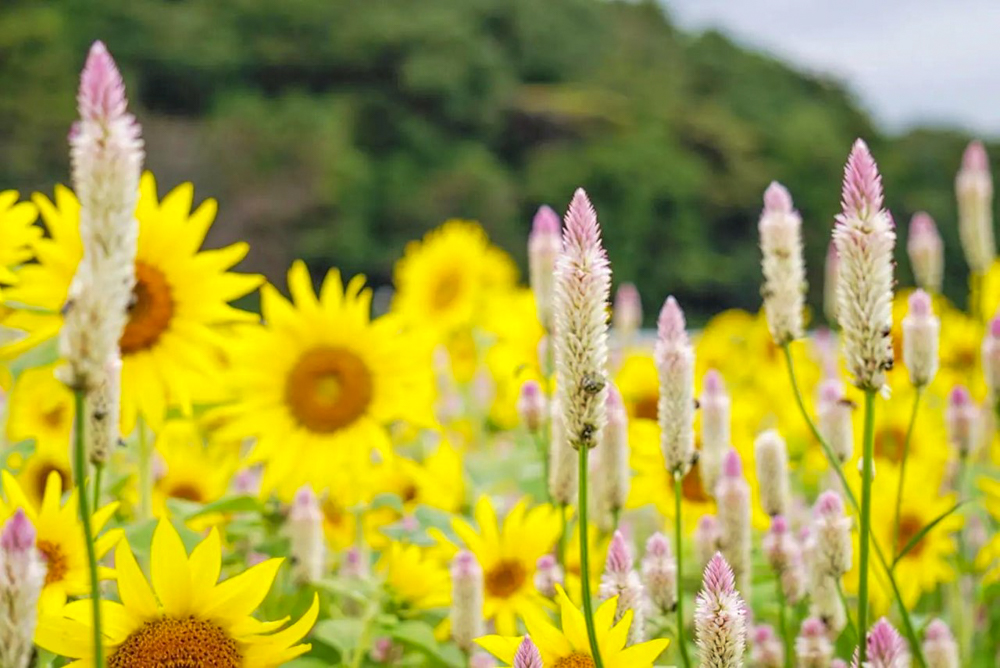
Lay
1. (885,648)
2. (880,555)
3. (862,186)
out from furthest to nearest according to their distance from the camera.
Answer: (880,555) → (862,186) → (885,648)

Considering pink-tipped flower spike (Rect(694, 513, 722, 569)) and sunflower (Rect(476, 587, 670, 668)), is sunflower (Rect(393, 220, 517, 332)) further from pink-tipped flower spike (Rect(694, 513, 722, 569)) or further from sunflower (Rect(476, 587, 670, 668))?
sunflower (Rect(476, 587, 670, 668))

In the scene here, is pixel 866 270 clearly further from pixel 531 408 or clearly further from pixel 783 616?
pixel 531 408

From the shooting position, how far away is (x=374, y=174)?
22.9 metres

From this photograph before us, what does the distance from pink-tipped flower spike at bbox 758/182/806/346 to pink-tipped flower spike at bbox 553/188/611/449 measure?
1.29 feet

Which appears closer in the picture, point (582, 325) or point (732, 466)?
point (582, 325)

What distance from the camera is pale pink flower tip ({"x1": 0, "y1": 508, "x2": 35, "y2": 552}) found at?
751mm

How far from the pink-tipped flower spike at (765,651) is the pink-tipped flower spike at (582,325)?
0.86 metres

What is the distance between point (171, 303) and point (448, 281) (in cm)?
271

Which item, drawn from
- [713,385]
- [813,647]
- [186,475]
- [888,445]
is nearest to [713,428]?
[713,385]

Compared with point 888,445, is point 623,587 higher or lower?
lower

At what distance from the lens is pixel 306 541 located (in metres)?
1.62

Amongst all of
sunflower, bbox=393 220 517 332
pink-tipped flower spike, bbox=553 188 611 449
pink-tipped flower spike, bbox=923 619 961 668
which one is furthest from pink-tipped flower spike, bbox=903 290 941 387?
sunflower, bbox=393 220 517 332

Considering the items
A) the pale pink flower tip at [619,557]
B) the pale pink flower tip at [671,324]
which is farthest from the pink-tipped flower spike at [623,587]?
the pale pink flower tip at [671,324]

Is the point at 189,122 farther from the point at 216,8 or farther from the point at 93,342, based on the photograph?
the point at 93,342
